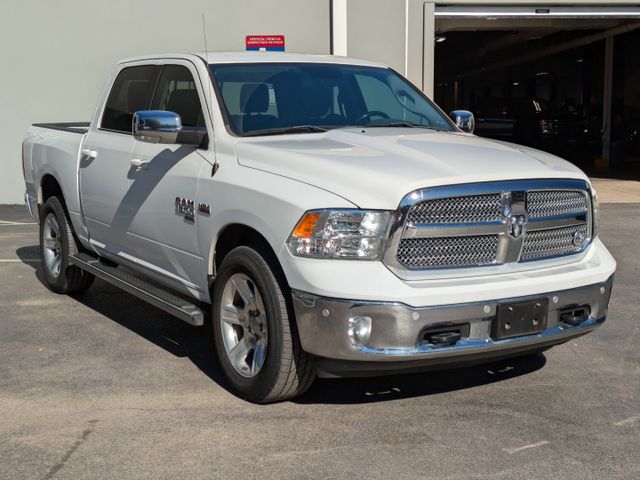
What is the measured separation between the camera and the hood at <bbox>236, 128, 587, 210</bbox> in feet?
14.1

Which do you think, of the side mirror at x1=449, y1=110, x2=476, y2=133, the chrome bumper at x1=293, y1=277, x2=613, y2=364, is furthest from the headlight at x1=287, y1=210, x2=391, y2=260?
the side mirror at x1=449, y1=110, x2=476, y2=133

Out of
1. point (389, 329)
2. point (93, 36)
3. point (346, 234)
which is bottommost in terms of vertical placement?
point (389, 329)

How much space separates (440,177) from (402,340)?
81 cm

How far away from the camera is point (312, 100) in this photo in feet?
18.8

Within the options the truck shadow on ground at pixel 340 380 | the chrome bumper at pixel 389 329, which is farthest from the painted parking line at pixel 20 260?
the chrome bumper at pixel 389 329

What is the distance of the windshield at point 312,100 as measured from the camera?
546cm

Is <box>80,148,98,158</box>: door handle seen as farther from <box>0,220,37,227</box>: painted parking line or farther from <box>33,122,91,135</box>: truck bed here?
<box>0,220,37,227</box>: painted parking line

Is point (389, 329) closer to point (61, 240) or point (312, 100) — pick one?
point (312, 100)

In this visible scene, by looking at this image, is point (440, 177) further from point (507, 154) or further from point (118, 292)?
point (118, 292)

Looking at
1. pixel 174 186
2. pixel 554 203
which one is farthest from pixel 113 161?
pixel 554 203

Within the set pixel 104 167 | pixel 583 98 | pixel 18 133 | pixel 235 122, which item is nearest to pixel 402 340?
pixel 235 122

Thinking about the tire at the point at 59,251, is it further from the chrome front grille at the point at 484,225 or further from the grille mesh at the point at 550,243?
the grille mesh at the point at 550,243

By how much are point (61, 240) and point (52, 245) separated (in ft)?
1.44

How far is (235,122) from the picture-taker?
17.6 feet
